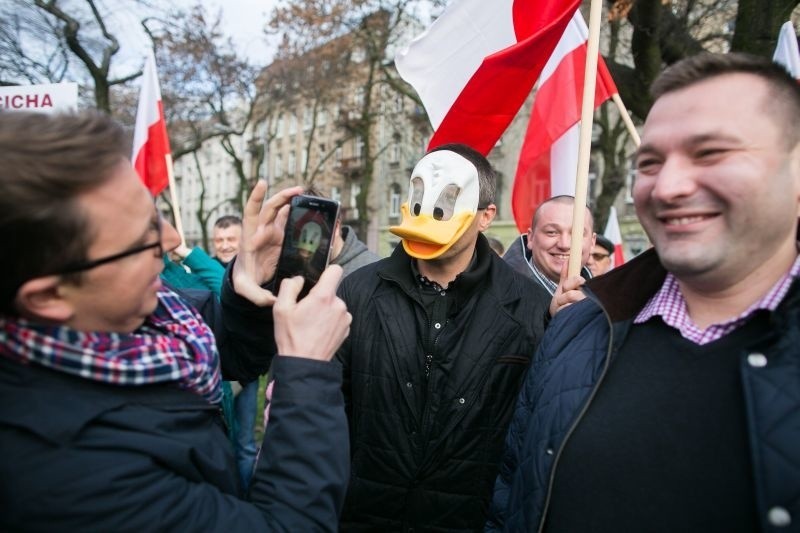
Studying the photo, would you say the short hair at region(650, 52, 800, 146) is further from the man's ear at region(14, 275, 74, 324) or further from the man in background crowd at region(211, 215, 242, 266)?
the man in background crowd at region(211, 215, 242, 266)

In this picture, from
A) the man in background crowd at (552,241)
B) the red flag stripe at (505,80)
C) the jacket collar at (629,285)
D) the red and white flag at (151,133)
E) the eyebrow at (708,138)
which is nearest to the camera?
the eyebrow at (708,138)

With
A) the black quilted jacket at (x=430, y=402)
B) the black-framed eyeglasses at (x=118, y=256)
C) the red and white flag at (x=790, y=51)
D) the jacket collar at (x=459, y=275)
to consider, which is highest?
the red and white flag at (x=790, y=51)

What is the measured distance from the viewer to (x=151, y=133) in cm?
543

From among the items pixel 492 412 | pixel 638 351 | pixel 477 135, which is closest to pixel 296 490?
pixel 638 351

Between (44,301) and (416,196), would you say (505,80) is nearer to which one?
(416,196)

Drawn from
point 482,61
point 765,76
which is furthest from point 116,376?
point 482,61

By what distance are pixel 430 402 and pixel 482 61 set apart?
185 centimetres

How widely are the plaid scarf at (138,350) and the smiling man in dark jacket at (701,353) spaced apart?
2.96ft

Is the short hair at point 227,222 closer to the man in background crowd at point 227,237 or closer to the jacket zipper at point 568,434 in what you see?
the man in background crowd at point 227,237

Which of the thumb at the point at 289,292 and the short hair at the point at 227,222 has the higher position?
the short hair at the point at 227,222

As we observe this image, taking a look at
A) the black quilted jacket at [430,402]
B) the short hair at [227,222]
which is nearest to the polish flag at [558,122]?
the black quilted jacket at [430,402]

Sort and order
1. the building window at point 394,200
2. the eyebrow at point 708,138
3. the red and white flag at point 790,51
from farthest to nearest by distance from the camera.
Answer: the building window at point 394,200 → the red and white flag at point 790,51 → the eyebrow at point 708,138

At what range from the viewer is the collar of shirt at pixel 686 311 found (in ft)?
4.49

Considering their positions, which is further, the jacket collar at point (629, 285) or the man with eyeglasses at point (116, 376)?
the jacket collar at point (629, 285)
